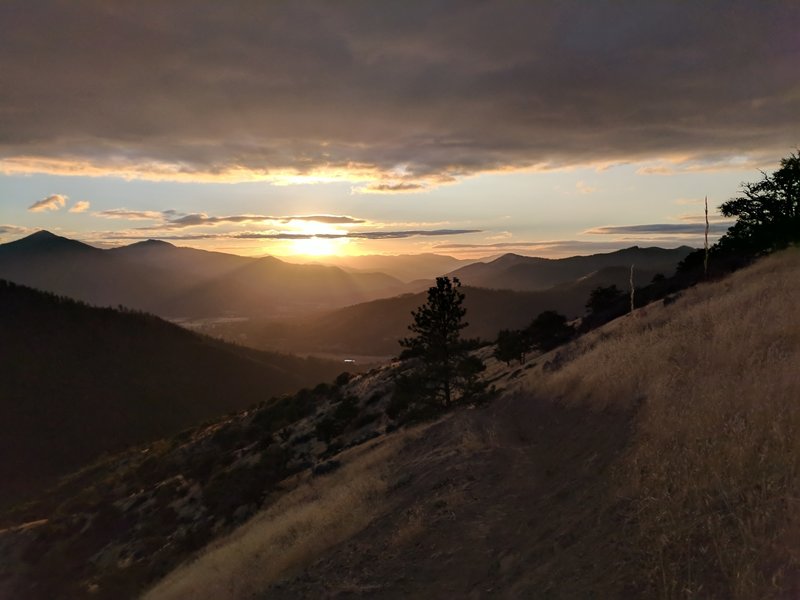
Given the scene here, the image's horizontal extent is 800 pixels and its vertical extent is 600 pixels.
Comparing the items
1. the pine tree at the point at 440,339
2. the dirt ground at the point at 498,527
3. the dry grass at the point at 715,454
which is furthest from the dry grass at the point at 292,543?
the pine tree at the point at 440,339

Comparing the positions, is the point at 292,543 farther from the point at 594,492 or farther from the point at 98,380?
the point at 98,380

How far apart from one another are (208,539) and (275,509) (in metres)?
6.57

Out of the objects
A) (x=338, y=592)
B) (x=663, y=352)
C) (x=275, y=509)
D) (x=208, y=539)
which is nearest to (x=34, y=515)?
(x=208, y=539)

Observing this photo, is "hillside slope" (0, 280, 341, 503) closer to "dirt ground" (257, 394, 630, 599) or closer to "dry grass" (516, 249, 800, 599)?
"dirt ground" (257, 394, 630, 599)

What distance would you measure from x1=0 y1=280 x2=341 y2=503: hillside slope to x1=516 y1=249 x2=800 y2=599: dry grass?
7450 centimetres

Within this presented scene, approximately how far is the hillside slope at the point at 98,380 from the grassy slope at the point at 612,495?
229 ft

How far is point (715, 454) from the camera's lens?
6523mm

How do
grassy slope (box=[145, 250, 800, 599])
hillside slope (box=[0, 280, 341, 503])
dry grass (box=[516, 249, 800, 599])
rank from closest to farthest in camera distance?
dry grass (box=[516, 249, 800, 599]), grassy slope (box=[145, 250, 800, 599]), hillside slope (box=[0, 280, 341, 503])

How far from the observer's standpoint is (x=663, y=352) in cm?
1215

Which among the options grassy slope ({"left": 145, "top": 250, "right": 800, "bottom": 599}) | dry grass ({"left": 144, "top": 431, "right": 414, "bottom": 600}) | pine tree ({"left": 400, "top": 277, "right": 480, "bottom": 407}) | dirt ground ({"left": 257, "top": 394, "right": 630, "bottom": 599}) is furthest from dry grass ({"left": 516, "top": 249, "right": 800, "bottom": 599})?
pine tree ({"left": 400, "top": 277, "right": 480, "bottom": 407})

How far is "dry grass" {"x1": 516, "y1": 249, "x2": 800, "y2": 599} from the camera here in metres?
4.94

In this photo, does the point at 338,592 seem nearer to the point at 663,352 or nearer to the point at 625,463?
the point at 625,463

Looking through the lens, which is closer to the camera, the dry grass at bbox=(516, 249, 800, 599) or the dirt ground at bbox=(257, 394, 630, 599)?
the dry grass at bbox=(516, 249, 800, 599)

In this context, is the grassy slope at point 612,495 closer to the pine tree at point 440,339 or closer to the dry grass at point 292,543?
the dry grass at point 292,543
